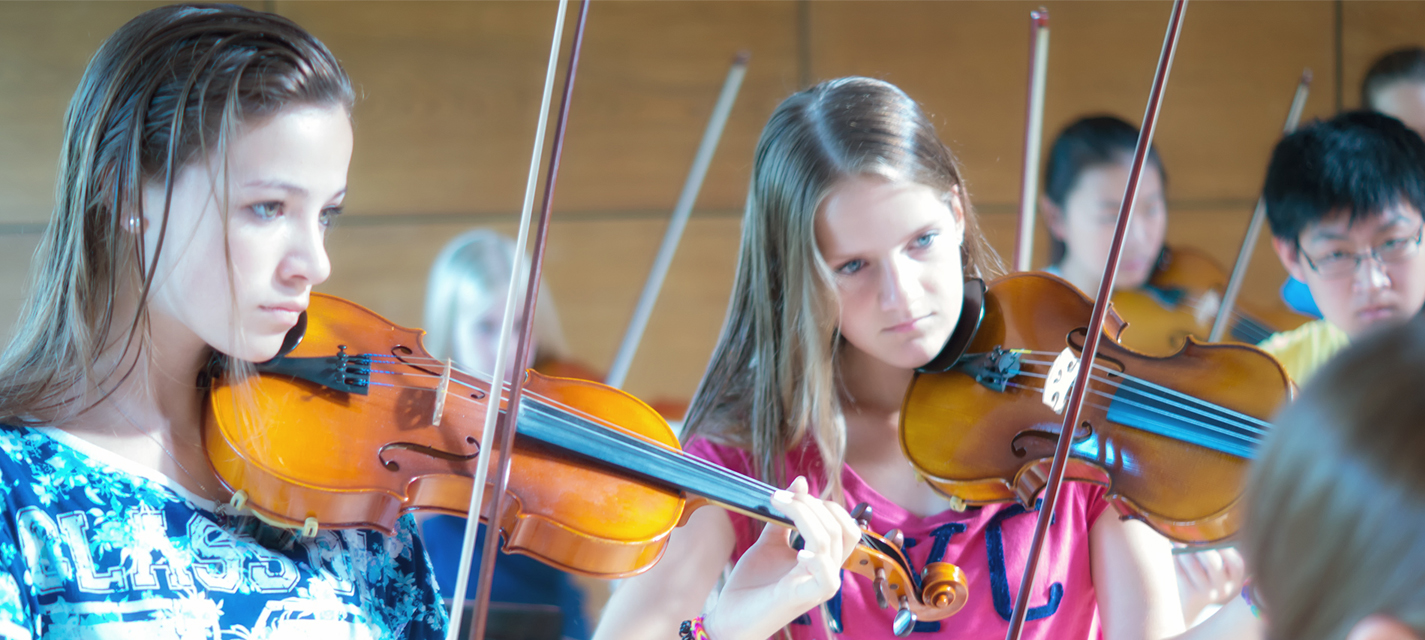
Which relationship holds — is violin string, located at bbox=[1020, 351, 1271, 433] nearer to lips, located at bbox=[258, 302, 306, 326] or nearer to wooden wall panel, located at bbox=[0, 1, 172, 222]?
lips, located at bbox=[258, 302, 306, 326]

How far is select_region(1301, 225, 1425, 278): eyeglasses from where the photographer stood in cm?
133

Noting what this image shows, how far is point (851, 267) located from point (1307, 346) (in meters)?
1.04

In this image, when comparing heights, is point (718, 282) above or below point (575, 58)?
below

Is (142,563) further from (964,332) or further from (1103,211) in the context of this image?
(1103,211)

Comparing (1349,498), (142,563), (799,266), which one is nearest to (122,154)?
(142,563)

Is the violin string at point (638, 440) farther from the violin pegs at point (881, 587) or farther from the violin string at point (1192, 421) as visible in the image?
the violin string at point (1192, 421)

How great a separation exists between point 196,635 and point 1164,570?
0.87 meters

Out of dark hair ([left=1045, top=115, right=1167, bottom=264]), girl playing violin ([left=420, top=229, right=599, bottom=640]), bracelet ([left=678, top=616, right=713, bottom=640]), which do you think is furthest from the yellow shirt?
girl playing violin ([left=420, top=229, right=599, bottom=640])

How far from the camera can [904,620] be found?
3.07 feet

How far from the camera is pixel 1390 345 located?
0.47m

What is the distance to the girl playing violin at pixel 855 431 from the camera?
1.02 metres

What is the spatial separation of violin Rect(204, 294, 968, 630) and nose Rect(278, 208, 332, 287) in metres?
0.12

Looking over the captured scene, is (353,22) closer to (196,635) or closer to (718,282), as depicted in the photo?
(718,282)

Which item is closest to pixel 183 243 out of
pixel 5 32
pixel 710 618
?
pixel 710 618
